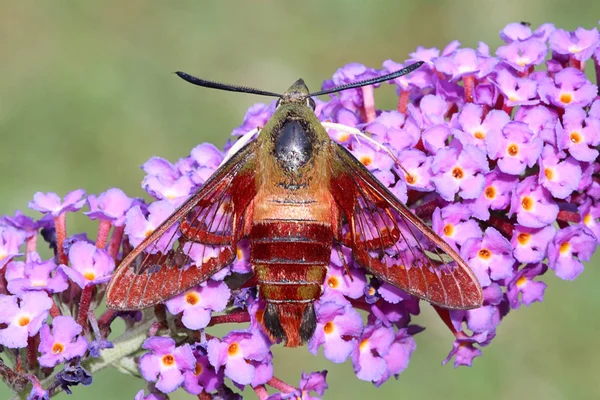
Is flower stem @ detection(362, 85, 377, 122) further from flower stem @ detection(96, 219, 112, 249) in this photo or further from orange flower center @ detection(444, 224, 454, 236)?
flower stem @ detection(96, 219, 112, 249)

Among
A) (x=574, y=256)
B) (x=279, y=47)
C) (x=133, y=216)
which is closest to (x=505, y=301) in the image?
(x=574, y=256)

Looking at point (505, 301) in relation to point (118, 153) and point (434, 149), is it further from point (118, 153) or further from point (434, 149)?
point (118, 153)

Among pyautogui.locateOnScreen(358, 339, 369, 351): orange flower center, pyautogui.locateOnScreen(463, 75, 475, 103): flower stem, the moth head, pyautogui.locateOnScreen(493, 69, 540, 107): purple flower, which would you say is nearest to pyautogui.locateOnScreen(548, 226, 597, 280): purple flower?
pyautogui.locateOnScreen(493, 69, 540, 107): purple flower

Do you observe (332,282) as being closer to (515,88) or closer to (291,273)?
(291,273)

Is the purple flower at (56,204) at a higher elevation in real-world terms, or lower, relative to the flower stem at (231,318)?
higher

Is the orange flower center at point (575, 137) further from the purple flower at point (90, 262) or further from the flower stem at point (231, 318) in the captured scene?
the purple flower at point (90, 262)

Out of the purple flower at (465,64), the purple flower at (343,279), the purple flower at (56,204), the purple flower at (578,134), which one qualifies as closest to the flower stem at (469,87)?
the purple flower at (465,64)
